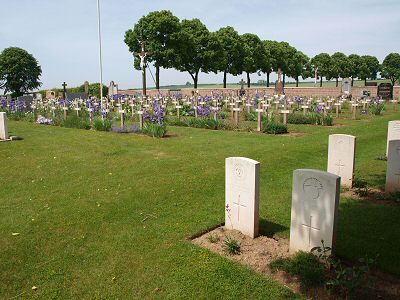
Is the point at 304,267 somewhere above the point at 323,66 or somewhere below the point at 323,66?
below

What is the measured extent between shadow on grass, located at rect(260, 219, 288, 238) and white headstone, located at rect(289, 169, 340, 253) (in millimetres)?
620

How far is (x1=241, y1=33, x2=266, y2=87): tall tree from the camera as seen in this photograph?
55206 mm

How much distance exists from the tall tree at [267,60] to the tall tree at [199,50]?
15.8m

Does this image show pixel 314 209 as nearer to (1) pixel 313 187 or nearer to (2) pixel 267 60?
(1) pixel 313 187

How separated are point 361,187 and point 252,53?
53.3m

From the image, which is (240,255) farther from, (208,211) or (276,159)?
(276,159)

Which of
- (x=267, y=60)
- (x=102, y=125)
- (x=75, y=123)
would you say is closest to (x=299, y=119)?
(x=102, y=125)

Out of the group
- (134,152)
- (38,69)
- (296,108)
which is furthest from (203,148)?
(38,69)

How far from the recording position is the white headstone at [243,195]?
15.1ft

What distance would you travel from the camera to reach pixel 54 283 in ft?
12.6

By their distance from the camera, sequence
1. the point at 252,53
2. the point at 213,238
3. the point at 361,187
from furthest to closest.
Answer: the point at 252,53, the point at 361,187, the point at 213,238

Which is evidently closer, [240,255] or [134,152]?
[240,255]

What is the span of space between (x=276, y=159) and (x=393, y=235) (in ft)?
14.4

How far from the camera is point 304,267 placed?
3.87 m
